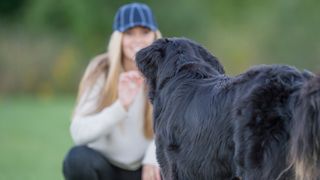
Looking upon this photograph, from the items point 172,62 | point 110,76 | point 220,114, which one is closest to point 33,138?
point 110,76

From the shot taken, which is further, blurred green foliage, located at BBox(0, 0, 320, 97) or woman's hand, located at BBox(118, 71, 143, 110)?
blurred green foliage, located at BBox(0, 0, 320, 97)

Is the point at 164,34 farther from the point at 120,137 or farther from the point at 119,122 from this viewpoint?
the point at 119,122

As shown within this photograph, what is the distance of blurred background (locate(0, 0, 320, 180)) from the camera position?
865 inches

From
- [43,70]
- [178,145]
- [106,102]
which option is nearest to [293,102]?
[178,145]

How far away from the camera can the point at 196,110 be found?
4.12 metres

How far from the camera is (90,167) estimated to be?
591cm

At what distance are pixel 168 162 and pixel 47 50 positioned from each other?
18710 mm

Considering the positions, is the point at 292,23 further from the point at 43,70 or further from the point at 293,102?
the point at 293,102

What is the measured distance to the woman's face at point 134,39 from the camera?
592 centimetres

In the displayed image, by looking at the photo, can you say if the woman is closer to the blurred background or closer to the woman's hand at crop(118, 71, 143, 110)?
the woman's hand at crop(118, 71, 143, 110)

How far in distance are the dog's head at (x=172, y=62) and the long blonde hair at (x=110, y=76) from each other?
1191 mm

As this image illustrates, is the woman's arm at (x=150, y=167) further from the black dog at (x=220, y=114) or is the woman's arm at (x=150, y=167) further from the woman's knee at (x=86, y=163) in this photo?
the black dog at (x=220, y=114)

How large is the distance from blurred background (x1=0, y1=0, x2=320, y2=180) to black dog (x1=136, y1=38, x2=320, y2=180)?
40.3 feet

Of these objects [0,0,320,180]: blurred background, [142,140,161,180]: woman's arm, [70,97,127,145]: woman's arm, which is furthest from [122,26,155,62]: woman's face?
[0,0,320,180]: blurred background
